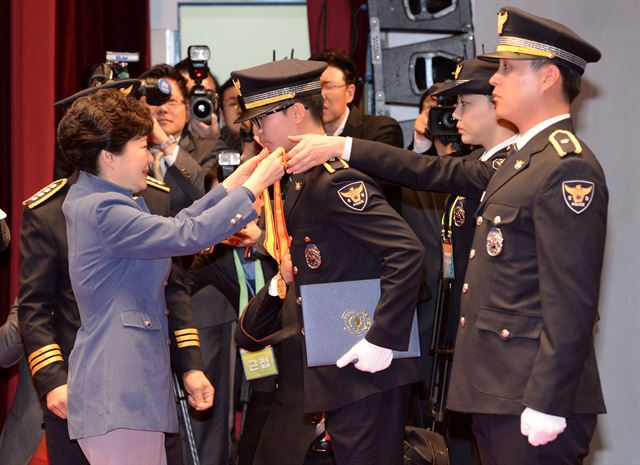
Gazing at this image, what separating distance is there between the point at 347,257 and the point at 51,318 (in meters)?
0.88

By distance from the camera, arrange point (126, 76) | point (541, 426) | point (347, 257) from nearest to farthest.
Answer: point (541, 426) < point (347, 257) < point (126, 76)

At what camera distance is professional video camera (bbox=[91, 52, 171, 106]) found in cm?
357

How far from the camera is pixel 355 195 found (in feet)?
8.29

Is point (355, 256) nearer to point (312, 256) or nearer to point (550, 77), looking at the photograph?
point (312, 256)

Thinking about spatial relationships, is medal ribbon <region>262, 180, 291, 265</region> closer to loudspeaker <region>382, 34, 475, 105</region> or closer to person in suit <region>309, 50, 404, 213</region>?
person in suit <region>309, 50, 404, 213</region>

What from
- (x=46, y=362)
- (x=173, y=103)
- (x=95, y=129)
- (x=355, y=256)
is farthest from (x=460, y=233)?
(x=173, y=103)

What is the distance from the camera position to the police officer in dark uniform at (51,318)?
2637 mm

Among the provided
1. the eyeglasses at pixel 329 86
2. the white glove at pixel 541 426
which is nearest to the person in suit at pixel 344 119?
the eyeglasses at pixel 329 86

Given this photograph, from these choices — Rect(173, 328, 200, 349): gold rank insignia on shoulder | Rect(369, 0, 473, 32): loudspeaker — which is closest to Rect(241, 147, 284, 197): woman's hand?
Rect(173, 328, 200, 349): gold rank insignia on shoulder

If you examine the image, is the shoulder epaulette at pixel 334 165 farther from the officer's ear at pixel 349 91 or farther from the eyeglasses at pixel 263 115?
the officer's ear at pixel 349 91

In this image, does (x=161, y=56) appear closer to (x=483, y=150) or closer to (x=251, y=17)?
(x=251, y=17)

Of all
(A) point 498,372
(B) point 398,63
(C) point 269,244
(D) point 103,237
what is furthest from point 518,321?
(B) point 398,63

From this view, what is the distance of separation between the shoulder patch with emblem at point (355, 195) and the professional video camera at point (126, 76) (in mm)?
1186

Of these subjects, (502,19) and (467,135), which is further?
(467,135)
